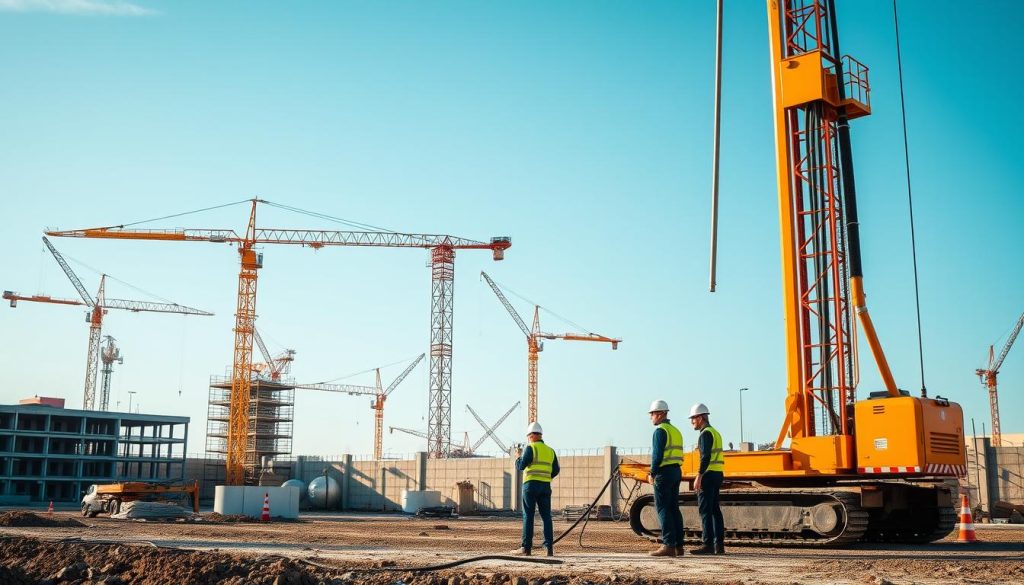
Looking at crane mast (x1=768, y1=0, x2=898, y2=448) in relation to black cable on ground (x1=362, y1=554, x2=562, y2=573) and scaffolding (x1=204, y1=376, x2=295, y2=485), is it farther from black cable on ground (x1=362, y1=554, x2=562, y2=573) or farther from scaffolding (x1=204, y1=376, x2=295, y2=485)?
scaffolding (x1=204, y1=376, x2=295, y2=485)

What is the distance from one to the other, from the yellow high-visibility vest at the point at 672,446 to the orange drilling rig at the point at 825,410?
3.81m

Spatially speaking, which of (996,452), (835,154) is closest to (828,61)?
(835,154)

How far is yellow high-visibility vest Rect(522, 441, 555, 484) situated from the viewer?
13.5 meters

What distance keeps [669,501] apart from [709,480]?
80 centimetres

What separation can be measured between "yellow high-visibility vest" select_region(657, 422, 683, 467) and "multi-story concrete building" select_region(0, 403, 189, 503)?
6241 centimetres

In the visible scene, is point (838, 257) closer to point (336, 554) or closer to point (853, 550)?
point (853, 550)

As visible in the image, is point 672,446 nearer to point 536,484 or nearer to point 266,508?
point 536,484

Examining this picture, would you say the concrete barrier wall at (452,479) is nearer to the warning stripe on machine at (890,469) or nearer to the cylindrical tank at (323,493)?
the cylindrical tank at (323,493)

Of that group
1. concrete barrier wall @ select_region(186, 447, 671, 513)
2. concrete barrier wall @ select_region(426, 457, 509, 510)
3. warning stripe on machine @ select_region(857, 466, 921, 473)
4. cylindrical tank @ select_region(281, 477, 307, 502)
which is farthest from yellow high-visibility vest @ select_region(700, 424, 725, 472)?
→ cylindrical tank @ select_region(281, 477, 307, 502)

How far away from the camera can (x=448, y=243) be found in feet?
275

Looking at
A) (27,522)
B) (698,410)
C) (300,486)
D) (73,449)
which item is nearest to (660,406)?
(698,410)

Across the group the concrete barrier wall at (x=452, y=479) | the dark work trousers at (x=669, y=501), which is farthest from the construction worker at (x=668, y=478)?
the concrete barrier wall at (x=452, y=479)

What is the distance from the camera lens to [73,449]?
250 feet

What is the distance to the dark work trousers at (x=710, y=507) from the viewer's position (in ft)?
43.9
